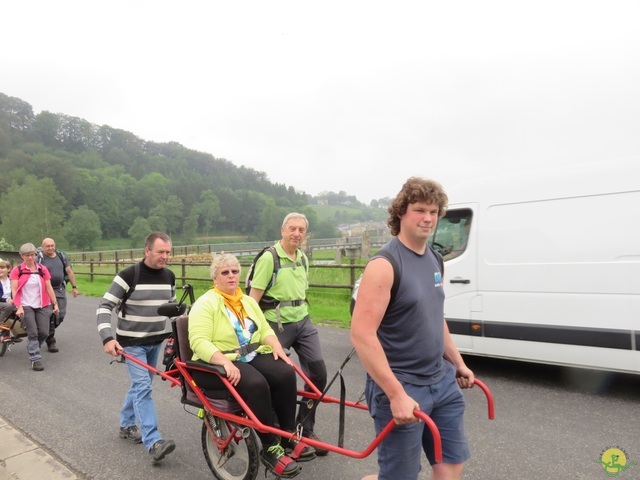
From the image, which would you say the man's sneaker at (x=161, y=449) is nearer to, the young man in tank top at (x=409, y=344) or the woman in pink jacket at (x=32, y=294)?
the young man in tank top at (x=409, y=344)

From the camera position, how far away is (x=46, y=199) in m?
63.1

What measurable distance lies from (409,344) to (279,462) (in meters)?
1.38

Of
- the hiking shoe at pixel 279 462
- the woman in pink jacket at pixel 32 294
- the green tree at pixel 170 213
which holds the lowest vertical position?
the hiking shoe at pixel 279 462

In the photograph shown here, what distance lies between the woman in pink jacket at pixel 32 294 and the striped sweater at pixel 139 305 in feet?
13.0

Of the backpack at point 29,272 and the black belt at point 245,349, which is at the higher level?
the backpack at point 29,272

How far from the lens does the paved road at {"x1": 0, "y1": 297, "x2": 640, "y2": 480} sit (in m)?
3.34

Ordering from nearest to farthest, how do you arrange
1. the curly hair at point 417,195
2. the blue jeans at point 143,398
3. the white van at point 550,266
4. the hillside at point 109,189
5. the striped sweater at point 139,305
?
the curly hair at point 417,195 < the blue jeans at point 143,398 < the striped sweater at point 139,305 < the white van at point 550,266 < the hillside at point 109,189

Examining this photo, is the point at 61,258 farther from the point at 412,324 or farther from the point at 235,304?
the point at 412,324

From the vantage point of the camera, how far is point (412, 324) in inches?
79.1

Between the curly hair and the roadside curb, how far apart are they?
3121mm

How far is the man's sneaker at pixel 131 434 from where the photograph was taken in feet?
12.8

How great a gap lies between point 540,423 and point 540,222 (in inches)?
81.2

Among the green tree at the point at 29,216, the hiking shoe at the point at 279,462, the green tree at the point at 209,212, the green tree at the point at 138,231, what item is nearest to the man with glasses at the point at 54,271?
the hiking shoe at the point at 279,462

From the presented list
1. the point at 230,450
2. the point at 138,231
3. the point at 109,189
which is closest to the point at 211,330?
the point at 230,450
